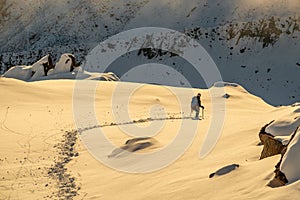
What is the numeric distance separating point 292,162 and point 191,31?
47.6m

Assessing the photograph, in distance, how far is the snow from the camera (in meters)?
6.30

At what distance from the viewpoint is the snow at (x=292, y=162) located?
6.30 metres

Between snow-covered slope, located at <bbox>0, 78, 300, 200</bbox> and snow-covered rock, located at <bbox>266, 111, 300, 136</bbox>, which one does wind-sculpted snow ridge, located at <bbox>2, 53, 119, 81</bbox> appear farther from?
snow-covered rock, located at <bbox>266, 111, 300, 136</bbox>

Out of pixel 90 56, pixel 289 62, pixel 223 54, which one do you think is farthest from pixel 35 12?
pixel 289 62

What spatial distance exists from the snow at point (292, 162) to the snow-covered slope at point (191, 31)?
34121 millimetres

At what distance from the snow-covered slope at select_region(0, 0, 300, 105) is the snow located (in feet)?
112

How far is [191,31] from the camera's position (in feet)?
174

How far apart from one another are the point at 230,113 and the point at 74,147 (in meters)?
10.9

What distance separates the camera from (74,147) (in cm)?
1310

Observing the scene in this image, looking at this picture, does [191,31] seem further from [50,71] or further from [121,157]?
[121,157]

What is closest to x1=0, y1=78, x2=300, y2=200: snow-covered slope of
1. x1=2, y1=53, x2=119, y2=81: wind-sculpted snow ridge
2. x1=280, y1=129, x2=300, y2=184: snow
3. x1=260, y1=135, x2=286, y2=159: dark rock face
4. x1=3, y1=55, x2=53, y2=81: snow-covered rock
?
x1=280, y1=129, x2=300, y2=184: snow

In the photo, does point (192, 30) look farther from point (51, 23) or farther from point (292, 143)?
point (292, 143)

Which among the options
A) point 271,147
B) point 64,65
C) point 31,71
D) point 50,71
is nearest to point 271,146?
point 271,147

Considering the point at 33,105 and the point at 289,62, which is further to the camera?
the point at 289,62
